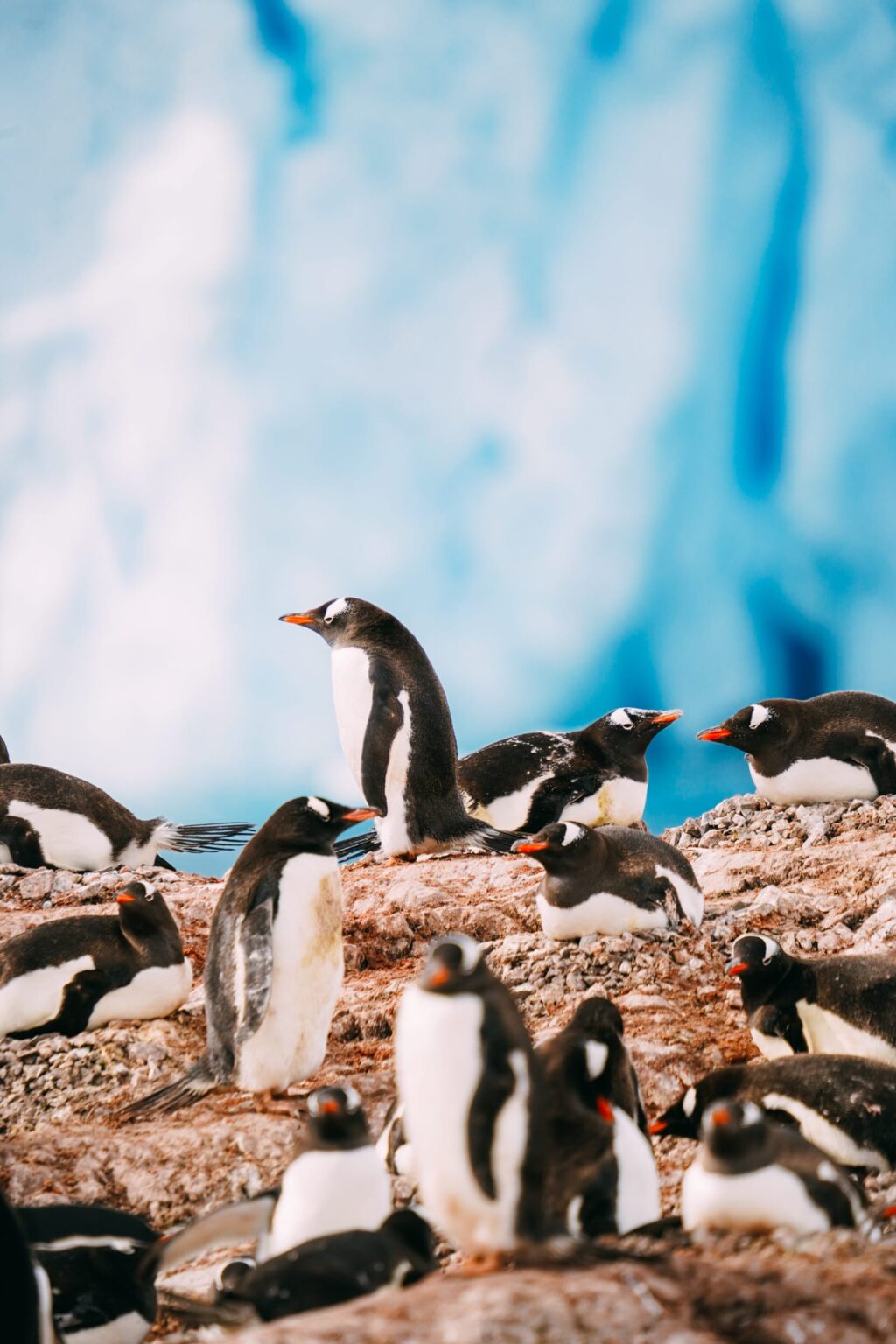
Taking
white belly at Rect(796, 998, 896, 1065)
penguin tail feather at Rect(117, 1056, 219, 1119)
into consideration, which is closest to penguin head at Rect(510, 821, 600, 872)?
white belly at Rect(796, 998, 896, 1065)

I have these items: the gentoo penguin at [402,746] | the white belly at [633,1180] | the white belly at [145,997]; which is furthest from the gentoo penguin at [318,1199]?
the gentoo penguin at [402,746]

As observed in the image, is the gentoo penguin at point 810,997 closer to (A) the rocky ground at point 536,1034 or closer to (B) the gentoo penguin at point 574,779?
(A) the rocky ground at point 536,1034

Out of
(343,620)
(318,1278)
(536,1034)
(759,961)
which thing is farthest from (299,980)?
(343,620)

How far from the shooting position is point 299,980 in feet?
18.0

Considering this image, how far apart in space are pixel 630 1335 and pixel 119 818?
25.9 feet

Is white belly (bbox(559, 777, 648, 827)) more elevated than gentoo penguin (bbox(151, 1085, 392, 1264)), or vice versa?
white belly (bbox(559, 777, 648, 827))

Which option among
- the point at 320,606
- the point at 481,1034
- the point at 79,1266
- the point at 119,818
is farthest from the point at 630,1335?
the point at 119,818

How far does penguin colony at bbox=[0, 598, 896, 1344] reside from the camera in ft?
9.96

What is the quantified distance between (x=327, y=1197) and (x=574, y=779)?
19.2 feet

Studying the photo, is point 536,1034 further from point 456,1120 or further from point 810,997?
point 456,1120

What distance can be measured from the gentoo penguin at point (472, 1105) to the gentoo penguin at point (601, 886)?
3381 mm

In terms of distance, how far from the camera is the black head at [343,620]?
30.0 ft

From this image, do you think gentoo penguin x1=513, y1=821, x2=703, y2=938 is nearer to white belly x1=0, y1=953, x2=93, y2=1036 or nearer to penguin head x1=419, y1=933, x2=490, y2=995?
white belly x1=0, y1=953, x2=93, y2=1036

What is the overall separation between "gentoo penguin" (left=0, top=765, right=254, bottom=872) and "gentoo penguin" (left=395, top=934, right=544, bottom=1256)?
6.95 metres
